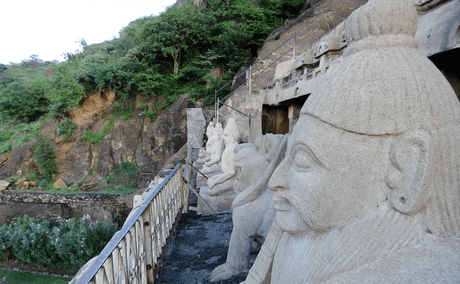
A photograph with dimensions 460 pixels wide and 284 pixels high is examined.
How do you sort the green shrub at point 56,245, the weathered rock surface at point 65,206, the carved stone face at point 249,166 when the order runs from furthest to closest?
the weathered rock surface at point 65,206 → the green shrub at point 56,245 → the carved stone face at point 249,166

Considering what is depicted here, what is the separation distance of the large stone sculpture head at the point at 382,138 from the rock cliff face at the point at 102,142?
666 inches

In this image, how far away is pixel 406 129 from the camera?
1.14 meters

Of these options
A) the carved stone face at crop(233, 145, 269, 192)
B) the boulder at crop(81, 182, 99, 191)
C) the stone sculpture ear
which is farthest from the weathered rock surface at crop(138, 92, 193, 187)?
the stone sculpture ear

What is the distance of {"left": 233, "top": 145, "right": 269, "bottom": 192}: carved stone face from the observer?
8.06 ft

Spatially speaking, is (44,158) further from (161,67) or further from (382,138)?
(382,138)

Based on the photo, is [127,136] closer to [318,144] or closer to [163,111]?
[163,111]

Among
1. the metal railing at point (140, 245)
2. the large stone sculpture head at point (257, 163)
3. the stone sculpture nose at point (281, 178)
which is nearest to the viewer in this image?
the stone sculpture nose at point (281, 178)

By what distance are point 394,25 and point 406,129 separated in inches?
20.2

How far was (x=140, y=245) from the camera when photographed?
8.70ft

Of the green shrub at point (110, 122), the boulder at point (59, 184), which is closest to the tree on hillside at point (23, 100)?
the green shrub at point (110, 122)


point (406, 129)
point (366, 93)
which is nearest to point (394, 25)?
point (366, 93)

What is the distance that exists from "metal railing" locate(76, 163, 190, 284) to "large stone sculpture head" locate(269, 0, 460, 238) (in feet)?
4.80

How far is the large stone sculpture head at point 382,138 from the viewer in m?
1.12

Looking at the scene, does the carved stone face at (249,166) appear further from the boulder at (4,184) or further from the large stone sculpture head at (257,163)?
the boulder at (4,184)
